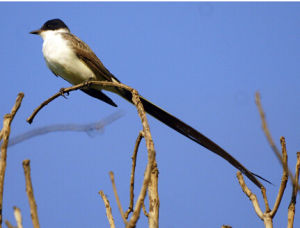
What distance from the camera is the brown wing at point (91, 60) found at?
3.90m

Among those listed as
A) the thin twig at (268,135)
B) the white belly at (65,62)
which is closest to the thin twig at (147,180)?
the thin twig at (268,135)

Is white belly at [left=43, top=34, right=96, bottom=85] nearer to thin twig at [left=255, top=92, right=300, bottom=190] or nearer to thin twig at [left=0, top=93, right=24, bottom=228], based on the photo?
thin twig at [left=0, top=93, right=24, bottom=228]

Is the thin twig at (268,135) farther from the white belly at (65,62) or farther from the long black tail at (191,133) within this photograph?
the white belly at (65,62)

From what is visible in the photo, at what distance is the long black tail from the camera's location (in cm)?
170

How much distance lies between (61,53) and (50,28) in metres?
0.66

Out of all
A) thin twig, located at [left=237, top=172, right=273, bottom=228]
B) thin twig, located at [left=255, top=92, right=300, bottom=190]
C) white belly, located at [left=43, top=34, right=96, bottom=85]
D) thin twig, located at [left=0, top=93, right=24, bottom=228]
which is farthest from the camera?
white belly, located at [left=43, top=34, right=96, bottom=85]

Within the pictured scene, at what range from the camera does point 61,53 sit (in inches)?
151

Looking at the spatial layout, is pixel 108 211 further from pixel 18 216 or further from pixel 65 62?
pixel 65 62

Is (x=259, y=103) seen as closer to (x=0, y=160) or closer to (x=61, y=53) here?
(x=0, y=160)

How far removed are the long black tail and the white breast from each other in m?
1.15

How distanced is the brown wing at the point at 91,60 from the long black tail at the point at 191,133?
1.13m

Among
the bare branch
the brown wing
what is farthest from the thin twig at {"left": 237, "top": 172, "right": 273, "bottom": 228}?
the brown wing

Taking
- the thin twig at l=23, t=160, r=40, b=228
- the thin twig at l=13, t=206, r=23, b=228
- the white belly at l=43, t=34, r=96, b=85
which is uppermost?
the white belly at l=43, t=34, r=96, b=85

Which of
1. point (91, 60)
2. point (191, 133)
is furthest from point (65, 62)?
point (191, 133)
